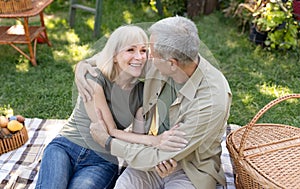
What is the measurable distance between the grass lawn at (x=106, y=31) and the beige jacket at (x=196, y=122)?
0.89m

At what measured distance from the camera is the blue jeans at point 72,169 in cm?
206

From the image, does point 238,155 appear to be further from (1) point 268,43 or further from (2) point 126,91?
(1) point 268,43

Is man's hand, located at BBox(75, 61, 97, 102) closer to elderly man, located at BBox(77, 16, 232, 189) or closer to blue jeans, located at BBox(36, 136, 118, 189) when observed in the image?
elderly man, located at BBox(77, 16, 232, 189)

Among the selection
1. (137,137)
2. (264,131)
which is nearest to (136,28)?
(137,137)

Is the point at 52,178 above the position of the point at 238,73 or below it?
above

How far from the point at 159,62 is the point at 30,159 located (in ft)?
4.05

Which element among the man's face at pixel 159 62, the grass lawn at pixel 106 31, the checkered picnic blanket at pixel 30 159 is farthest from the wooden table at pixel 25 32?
the man's face at pixel 159 62

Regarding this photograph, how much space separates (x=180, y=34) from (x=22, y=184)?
1.26 metres

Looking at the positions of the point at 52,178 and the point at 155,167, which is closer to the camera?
the point at 155,167

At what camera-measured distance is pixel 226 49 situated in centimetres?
426

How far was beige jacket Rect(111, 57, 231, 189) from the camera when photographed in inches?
72.9

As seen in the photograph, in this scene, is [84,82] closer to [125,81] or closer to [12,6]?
[125,81]

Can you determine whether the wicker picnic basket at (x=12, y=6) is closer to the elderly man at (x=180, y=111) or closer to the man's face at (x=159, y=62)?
the elderly man at (x=180, y=111)

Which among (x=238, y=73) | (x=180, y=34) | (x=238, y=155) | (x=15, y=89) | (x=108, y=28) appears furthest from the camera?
(x=108, y=28)
